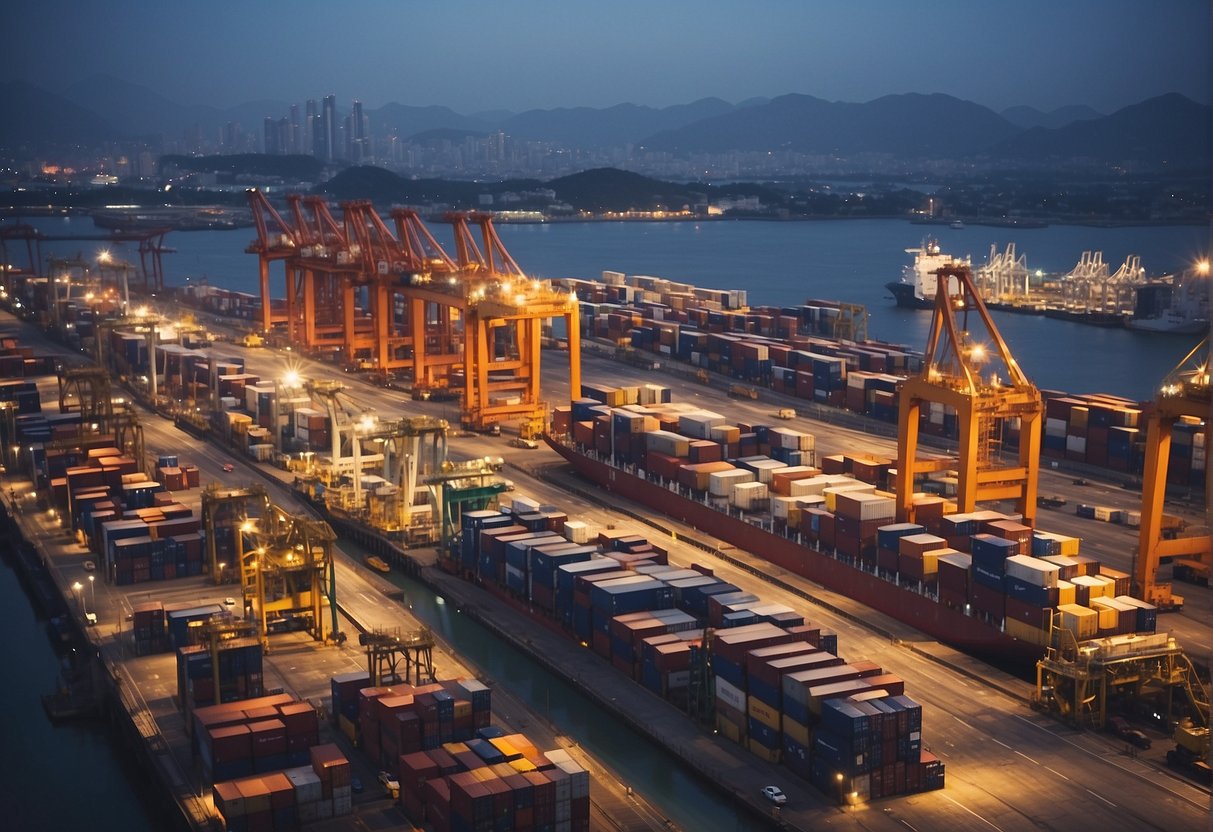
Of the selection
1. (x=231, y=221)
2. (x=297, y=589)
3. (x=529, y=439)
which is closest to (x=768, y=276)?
(x=231, y=221)

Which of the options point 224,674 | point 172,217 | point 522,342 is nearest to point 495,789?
point 224,674

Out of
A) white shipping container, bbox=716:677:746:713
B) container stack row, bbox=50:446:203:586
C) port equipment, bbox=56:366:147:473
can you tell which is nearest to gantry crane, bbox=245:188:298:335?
port equipment, bbox=56:366:147:473

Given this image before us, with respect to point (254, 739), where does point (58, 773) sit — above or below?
below

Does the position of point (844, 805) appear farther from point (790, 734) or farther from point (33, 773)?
point (33, 773)

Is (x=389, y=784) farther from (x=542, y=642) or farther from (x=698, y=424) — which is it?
(x=698, y=424)

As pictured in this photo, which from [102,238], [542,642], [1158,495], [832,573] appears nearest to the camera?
[542,642]

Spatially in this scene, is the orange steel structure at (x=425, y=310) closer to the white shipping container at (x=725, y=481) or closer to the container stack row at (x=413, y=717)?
the white shipping container at (x=725, y=481)

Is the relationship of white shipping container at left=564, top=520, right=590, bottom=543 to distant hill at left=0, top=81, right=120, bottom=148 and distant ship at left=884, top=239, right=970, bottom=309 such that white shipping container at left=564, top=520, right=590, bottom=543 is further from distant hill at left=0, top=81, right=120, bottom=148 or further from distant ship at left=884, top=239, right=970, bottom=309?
distant ship at left=884, top=239, right=970, bottom=309
